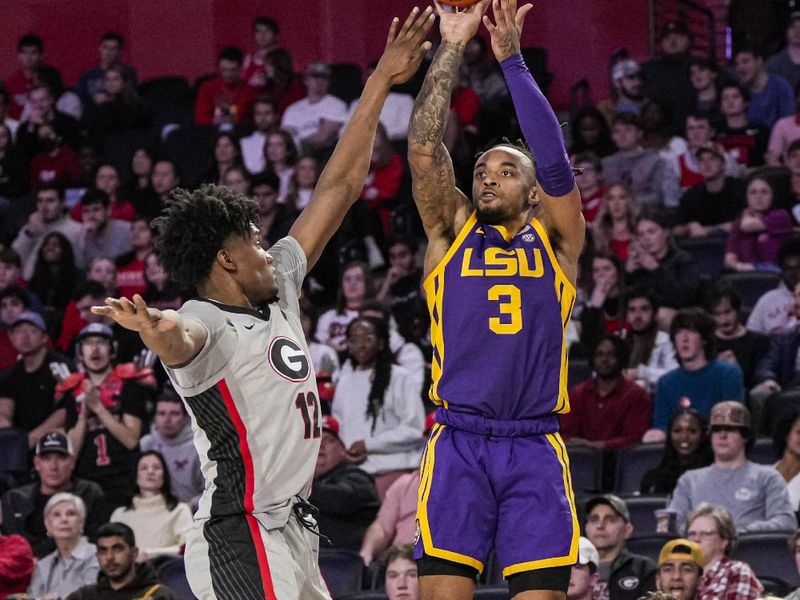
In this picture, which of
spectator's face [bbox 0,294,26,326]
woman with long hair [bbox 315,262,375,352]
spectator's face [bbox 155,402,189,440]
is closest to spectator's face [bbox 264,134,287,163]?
woman with long hair [bbox 315,262,375,352]

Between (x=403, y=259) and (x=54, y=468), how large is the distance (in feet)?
9.50

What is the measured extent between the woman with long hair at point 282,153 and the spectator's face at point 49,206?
168 centimetres

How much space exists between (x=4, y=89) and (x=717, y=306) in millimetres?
7498

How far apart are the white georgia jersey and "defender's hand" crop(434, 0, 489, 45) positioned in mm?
1376

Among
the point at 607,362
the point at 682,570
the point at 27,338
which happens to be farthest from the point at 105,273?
the point at 682,570

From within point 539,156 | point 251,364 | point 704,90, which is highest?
point 704,90

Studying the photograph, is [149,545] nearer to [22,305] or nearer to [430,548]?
[22,305]

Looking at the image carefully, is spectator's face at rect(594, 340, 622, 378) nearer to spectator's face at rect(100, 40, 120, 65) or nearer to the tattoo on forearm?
the tattoo on forearm

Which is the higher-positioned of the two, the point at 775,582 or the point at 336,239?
the point at 336,239

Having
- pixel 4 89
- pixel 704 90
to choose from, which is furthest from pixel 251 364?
pixel 4 89

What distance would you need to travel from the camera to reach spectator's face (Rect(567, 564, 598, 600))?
7.31 meters

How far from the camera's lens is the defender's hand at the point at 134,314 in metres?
4.20

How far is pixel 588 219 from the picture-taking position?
36.6 feet

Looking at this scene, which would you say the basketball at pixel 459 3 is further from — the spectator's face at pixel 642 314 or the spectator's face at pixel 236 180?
the spectator's face at pixel 236 180
